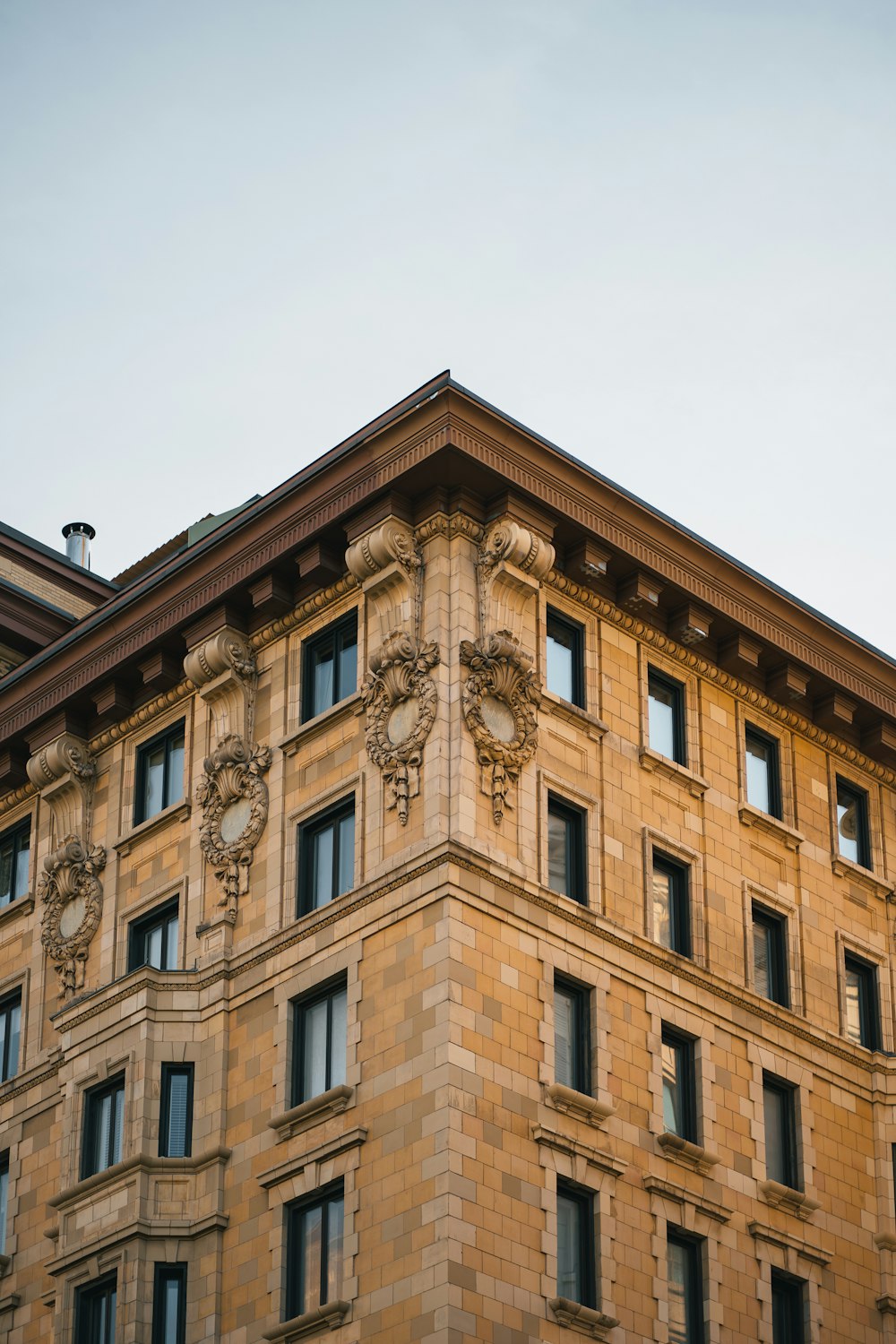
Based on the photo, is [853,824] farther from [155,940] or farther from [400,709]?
[155,940]

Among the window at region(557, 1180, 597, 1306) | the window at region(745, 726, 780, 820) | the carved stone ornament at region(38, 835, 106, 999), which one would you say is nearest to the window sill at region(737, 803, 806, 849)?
the window at region(745, 726, 780, 820)

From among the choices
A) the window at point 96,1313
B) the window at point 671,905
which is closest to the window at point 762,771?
the window at point 671,905

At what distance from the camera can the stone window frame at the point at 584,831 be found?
50.2 m

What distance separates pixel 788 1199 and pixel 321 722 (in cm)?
1247

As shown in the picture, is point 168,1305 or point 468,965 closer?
point 468,965

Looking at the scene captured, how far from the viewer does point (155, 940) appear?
54.6m

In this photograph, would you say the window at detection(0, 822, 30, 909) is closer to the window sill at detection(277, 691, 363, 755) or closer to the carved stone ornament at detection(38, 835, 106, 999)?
the carved stone ornament at detection(38, 835, 106, 999)

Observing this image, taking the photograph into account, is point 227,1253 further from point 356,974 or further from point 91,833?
point 91,833

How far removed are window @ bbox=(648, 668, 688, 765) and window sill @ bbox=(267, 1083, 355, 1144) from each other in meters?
10.4

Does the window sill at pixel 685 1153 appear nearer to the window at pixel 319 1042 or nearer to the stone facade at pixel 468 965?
the stone facade at pixel 468 965

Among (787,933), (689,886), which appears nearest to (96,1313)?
(689,886)

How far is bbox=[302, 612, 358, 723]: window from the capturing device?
53.0 metres

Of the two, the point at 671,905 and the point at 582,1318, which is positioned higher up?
the point at 671,905

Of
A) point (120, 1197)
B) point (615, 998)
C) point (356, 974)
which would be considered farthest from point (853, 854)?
point (120, 1197)
